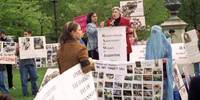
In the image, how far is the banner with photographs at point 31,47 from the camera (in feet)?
37.5

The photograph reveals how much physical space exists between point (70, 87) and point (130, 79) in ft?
9.87

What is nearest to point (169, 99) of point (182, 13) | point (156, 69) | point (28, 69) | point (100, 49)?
point (156, 69)

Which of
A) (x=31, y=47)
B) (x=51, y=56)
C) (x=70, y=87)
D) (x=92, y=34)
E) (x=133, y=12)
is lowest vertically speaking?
(x=51, y=56)

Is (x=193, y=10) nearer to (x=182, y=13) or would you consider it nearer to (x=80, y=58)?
(x=182, y=13)

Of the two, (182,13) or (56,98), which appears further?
(182,13)

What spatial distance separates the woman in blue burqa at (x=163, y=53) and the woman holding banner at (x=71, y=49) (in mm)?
2620

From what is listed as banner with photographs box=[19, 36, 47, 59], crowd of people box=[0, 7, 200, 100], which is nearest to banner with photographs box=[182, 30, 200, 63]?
crowd of people box=[0, 7, 200, 100]

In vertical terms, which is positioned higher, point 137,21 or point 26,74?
point 137,21

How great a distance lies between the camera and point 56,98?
414 centimetres

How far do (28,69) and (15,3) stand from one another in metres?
20.7

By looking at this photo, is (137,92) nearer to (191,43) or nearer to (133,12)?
(191,43)

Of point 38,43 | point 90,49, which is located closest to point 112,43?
point 90,49

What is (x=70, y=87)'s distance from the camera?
466cm

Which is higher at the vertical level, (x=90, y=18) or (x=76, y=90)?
(x=90, y=18)
